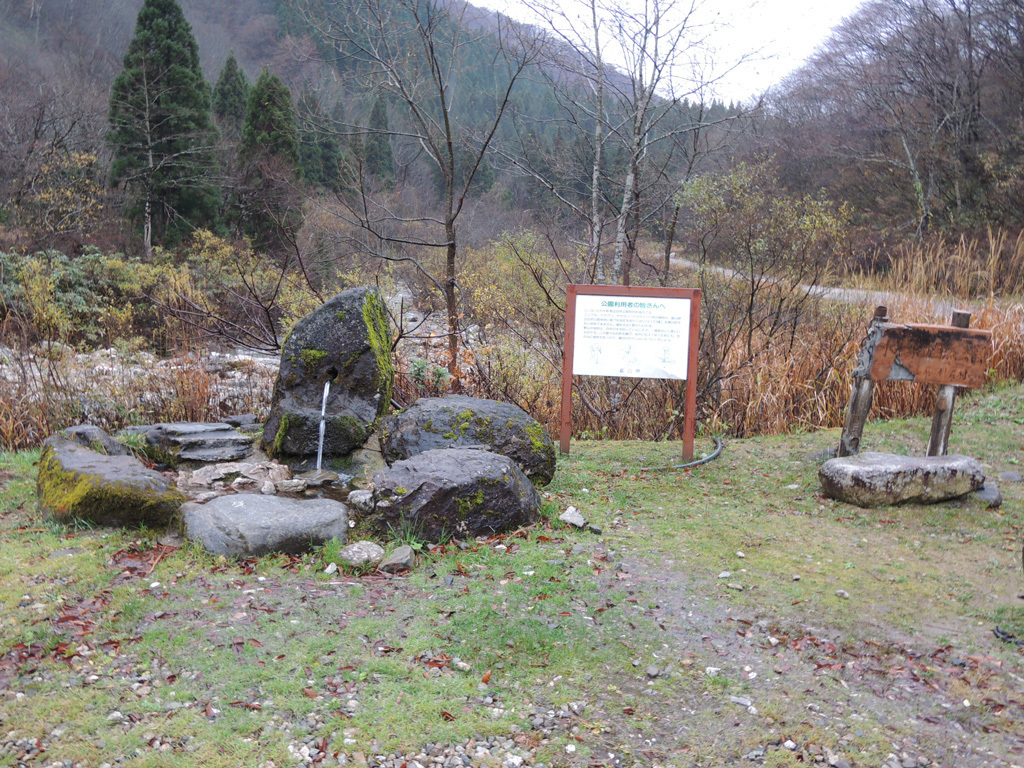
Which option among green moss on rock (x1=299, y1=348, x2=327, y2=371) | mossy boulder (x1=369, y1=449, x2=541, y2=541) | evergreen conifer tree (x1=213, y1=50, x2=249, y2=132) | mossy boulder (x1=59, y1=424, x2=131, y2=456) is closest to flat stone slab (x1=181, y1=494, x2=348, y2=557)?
Result: mossy boulder (x1=369, y1=449, x2=541, y2=541)

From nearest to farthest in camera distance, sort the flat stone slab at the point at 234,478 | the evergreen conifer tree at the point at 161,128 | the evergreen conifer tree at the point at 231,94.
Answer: the flat stone slab at the point at 234,478 → the evergreen conifer tree at the point at 161,128 → the evergreen conifer tree at the point at 231,94

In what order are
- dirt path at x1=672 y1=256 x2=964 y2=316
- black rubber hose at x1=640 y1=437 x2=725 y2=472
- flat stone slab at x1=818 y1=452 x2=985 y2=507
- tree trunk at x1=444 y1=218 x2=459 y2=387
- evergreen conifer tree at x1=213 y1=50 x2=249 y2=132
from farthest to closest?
evergreen conifer tree at x1=213 y1=50 x2=249 y2=132 → dirt path at x1=672 y1=256 x2=964 y2=316 → tree trunk at x1=444 y1=218 x2=459 y2=387 → black rubber hose at x1=640 y1=437 x2=725 y2=472 → flat stone slab at x1=818 y1=452 x2=985 y2=507

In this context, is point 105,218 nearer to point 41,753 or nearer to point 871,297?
point 871,297

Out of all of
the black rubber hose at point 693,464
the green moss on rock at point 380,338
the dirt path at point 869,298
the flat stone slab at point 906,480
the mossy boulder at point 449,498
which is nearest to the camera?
the mossy boulder at point 449,498

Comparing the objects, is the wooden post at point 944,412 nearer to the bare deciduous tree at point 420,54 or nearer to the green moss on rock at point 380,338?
the green moss on rock at point 380,338

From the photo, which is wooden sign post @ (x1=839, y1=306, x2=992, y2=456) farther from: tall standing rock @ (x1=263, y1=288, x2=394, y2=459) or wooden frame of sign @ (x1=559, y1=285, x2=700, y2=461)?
tall standing rock @ (x1=263, y1=288, x2=394, y2=459)

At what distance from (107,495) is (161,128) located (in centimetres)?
2215

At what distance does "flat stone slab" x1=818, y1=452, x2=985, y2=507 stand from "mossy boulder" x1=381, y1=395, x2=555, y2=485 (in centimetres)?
208

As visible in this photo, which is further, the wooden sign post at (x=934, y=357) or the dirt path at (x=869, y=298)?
the dirt path at (x=869, y=298)

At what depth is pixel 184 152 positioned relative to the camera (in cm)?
2122

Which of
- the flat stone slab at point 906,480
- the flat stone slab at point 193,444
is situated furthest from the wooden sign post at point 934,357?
the flat stone slab at point 193,444

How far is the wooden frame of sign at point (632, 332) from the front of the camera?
564cm

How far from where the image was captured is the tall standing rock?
5.33 metres

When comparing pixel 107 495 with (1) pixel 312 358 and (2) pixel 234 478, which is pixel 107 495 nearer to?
(2) pixel 234 478
